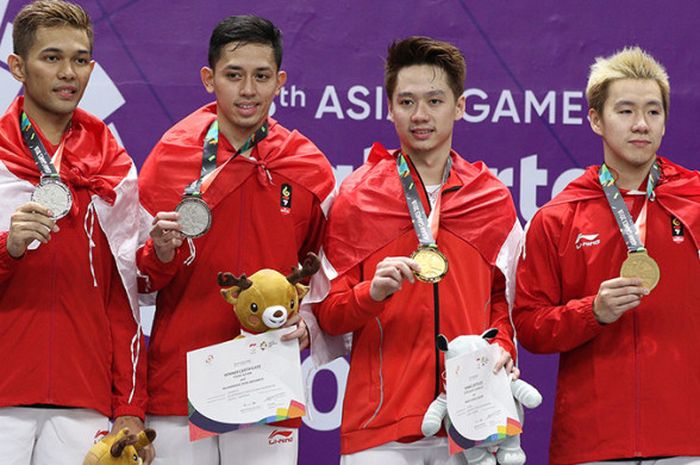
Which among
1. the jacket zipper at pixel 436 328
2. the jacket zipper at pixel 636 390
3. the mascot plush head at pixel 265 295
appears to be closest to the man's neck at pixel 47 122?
the mascot plush head at pixel 265 295

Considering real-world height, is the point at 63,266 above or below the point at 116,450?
above

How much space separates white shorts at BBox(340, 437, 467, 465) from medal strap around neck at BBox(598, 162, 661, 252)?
799 millimetres

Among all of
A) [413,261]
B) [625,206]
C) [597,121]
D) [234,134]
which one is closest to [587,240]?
[625,206]

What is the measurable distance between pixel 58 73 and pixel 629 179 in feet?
5.80

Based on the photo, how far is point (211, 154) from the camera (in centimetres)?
Result: 360

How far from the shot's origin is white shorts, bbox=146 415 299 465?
3.46 m

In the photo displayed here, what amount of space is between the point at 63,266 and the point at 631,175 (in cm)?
175

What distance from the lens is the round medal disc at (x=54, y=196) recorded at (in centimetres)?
329

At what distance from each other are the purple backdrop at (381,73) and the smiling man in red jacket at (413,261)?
3.17 feet

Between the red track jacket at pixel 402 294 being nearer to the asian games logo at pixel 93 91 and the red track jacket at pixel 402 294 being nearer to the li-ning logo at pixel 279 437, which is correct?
the li-ning logo at pixel 279 437

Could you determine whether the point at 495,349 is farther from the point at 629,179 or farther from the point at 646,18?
the point at 646,18

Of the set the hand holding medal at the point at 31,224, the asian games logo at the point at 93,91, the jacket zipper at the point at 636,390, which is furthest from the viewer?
the asian games logo at the point at 93,91

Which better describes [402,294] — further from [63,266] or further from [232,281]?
[63,266]

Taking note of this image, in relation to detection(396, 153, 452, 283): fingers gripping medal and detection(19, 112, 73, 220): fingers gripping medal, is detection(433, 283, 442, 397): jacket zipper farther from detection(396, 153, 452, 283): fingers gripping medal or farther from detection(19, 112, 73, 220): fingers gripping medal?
detection(19, 112, 73, 220): fingers gripping medal
